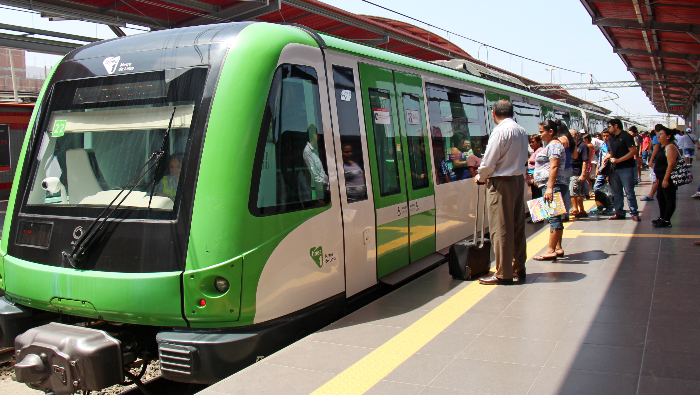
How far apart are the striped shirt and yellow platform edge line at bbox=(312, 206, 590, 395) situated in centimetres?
118

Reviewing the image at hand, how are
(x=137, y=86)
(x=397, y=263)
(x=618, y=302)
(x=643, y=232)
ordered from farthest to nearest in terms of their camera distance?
1. (x=643, y=232)
2. (x=397, y=263)
3. (x=618, y=302)
4. (x=137, y=86)

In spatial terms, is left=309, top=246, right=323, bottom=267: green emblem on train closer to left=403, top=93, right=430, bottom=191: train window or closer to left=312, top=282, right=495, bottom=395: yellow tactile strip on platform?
left=312, top=282, right=495, bottom=395: yellow tactile strip on platform

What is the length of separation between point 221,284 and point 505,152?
3194 millimetres

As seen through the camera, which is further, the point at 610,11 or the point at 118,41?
the point at 610,11

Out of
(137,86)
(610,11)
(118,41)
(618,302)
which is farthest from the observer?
(610,11)

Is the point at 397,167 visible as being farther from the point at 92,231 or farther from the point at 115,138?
the point at 92,231

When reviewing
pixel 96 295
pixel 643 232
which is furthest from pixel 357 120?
pixel 643 232

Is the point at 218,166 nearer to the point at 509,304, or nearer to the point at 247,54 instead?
the point at 247,54

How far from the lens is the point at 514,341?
432 centimetres

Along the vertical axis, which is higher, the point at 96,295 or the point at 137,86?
the point at 137,86

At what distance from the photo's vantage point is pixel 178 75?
423cm

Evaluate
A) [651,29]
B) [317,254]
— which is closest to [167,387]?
[317,254]

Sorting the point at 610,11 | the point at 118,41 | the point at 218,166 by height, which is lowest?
the point at 218,166

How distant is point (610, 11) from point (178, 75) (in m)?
13.7
